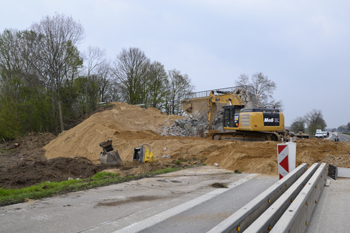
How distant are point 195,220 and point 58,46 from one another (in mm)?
32425

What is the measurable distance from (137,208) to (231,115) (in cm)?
1667

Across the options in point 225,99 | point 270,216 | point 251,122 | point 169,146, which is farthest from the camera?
point 225,99

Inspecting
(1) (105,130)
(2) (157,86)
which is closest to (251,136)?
(1) (105,130)

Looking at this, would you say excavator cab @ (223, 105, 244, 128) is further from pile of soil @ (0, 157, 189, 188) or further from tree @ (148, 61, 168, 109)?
tree @ (148, 61, 168, 109)

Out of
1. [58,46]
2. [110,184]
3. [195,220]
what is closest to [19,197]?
[110,184]

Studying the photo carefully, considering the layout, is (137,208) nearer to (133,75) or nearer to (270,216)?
(270,216)

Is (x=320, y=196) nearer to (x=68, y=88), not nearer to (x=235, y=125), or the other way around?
(x=235, y=125)

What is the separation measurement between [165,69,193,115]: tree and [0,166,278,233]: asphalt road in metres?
38.9

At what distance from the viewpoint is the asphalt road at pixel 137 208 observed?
4875 mm

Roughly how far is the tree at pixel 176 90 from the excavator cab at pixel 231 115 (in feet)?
84.1

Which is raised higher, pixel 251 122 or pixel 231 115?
pixel 231 115

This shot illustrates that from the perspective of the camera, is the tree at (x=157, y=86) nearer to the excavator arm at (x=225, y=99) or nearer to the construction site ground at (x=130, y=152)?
A: the construction site ground at (x=130, y=152)

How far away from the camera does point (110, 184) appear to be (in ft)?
27.8

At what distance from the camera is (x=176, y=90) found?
48344 mm
